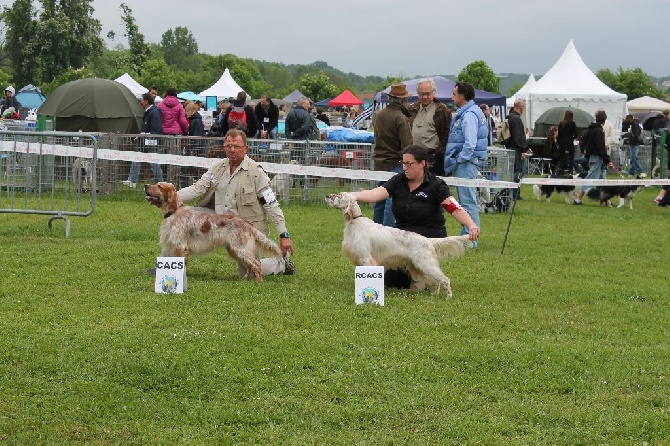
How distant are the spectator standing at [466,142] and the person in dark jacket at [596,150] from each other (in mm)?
7570

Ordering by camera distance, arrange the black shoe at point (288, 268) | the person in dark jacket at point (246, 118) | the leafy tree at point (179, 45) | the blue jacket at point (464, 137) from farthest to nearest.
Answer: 1. the leafy tree at point (179, 45)
2. the person in dark jacket at point (246, 118)
3. the blue jacket at point (464, 137)
4. the black shoe at point (288, 268)

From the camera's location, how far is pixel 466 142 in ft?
33.3

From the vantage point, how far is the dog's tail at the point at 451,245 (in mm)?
8023

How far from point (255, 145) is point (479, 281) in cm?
728

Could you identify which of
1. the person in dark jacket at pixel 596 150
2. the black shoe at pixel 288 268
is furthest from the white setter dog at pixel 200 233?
the person in dark jacket at pixel 596 150

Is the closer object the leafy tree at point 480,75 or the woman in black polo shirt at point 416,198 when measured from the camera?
the woman in black polo shirt at point 416,198

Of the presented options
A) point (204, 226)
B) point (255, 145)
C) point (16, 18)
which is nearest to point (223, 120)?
point (255, 145)

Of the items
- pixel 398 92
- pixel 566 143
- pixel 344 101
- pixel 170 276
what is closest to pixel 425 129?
pixel 398 92

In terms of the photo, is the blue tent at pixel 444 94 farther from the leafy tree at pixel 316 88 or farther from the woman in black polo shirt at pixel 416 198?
the leafy tree at pixel 316 88

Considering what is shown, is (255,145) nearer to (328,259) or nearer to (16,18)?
(328,259)

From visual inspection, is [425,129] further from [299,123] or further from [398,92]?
[299,123]

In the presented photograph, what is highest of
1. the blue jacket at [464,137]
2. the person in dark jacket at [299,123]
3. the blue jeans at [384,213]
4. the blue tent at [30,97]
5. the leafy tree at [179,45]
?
the leafy tree at [179,45]

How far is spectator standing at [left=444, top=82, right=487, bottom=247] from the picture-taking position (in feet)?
33.3

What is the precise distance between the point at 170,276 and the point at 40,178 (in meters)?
4.43
